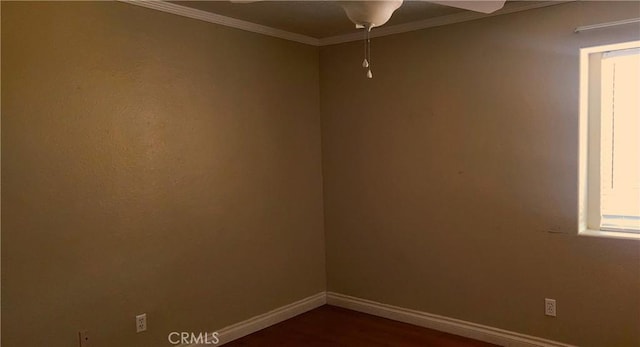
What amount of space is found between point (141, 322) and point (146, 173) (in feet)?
2.93

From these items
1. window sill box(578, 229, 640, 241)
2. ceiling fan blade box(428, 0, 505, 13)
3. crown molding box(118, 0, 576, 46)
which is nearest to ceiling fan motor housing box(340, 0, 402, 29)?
ceiling fan blade box(428, 0, 505, 13)

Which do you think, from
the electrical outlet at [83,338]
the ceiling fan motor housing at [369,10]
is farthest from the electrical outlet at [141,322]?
the ceiling fan motor housing at [369,10]

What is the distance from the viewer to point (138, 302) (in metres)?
3.02

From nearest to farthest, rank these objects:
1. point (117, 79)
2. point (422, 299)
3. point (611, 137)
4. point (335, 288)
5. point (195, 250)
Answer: point (117, 79) → point (611, 137) → point (195, 250) → point (422, 299) → point (335, 288)

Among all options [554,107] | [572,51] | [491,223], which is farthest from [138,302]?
[572,51]

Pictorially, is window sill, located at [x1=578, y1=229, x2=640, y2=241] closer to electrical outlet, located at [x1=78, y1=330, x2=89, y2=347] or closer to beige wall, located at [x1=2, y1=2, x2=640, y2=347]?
beige wall, located at [x1=2, y1=2, x2=640, y2=347]

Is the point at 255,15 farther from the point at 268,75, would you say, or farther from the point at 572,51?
the point at 572,51

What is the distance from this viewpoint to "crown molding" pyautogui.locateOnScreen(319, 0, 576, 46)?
10.2 ft

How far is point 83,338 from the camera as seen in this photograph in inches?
109

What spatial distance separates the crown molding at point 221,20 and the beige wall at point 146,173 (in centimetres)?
5

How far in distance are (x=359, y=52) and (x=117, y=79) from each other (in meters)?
1.86

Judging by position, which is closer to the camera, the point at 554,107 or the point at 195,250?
the point at 554,107

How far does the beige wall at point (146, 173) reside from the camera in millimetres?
2541

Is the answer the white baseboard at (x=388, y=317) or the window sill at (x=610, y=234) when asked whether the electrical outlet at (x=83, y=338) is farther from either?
the window sill at (x=610, y=234)
